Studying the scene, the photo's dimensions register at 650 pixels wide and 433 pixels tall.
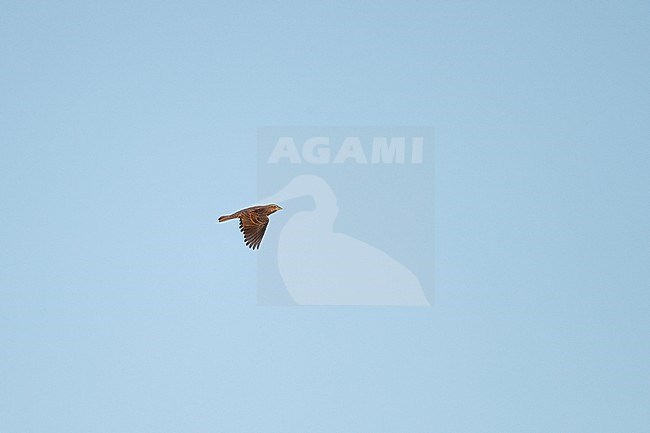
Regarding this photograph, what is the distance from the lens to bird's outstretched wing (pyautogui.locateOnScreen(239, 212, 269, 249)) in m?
8.72

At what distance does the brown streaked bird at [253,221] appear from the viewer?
870cm

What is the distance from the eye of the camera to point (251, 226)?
28.7ft

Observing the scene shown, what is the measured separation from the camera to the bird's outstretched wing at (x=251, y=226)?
872 cm

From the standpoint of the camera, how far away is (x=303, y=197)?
9930 millimetres

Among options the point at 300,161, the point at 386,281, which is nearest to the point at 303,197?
the point at 300,161

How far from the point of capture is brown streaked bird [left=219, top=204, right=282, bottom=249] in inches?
343

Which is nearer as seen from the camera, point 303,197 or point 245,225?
point 245,225

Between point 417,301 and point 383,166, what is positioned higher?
point 383,166

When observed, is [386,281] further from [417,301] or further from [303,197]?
[303,197]

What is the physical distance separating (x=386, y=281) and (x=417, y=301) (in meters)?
0.36

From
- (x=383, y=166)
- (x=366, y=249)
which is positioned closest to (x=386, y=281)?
(x=366, y=249)

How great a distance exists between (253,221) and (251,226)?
0.04 metres

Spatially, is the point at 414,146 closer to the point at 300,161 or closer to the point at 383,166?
the point at 383,166

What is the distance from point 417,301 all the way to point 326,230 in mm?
974
